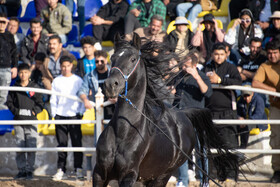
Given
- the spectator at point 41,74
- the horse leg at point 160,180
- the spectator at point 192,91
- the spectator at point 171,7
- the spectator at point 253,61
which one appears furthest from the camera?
the spectator at point 171,7

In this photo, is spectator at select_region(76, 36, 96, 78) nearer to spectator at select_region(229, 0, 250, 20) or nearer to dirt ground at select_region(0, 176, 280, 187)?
dirt ground at select_region(0, 176, 280, 187)

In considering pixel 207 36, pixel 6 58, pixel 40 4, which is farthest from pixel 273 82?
pixel 40 4

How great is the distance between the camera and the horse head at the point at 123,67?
430cm

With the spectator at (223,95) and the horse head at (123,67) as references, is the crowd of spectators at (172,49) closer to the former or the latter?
the spectator at (223,95)

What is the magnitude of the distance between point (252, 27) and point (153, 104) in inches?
185

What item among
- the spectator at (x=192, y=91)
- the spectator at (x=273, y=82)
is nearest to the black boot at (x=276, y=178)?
the spectator at (x=273, y=82)

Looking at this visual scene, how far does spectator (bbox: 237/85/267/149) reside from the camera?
304 inches

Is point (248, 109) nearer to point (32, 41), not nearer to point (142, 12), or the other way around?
point (142, 12)

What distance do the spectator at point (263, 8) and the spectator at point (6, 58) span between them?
5024mm

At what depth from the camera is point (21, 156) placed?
7.63 m

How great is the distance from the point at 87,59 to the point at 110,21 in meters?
1.59

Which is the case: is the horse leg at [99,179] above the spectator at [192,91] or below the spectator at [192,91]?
below

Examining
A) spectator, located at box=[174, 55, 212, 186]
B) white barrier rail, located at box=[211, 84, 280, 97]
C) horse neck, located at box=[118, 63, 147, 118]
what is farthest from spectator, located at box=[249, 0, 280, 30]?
horse neck, located at box=[118, 63, 147, 118]

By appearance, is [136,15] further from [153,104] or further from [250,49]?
[153,104]
